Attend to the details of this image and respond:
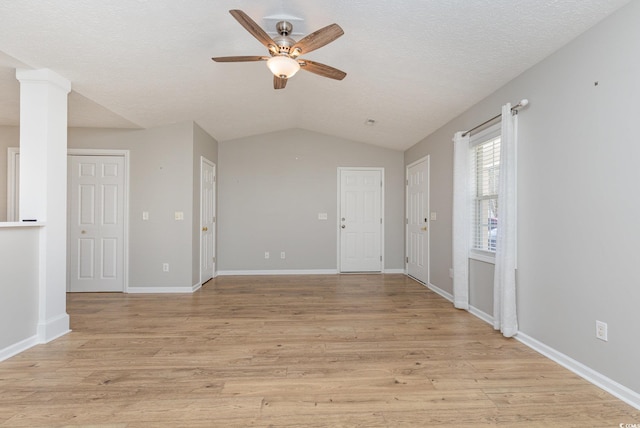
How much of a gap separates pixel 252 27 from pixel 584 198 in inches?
104

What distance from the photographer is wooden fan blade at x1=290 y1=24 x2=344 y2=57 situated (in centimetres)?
208

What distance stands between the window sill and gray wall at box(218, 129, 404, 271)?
97.6 inches

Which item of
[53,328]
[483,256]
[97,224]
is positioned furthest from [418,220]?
[97,224]

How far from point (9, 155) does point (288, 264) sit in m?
4.61

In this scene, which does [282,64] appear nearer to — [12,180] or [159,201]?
[159,201]

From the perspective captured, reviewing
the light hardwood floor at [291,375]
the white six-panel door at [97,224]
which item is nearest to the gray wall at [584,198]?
the light hardwood floor at [291,375]

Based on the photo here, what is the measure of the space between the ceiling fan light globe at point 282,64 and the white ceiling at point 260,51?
0.42m

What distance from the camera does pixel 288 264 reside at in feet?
19.4

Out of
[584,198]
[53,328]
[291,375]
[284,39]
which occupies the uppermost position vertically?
[284,39]

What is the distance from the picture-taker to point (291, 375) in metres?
2.14

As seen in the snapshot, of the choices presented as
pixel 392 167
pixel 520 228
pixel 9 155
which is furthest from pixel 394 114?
pixel 9 155

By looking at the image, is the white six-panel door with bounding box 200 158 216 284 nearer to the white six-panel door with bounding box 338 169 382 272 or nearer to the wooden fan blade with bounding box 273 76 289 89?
the white six-panel door with bounding box 338 169 382 272

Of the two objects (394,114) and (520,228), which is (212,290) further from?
(520,228)

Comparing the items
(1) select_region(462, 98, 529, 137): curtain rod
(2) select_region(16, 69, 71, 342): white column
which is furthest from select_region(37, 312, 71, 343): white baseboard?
(1) select_region(462, 98, 529, 137): curtain rod
